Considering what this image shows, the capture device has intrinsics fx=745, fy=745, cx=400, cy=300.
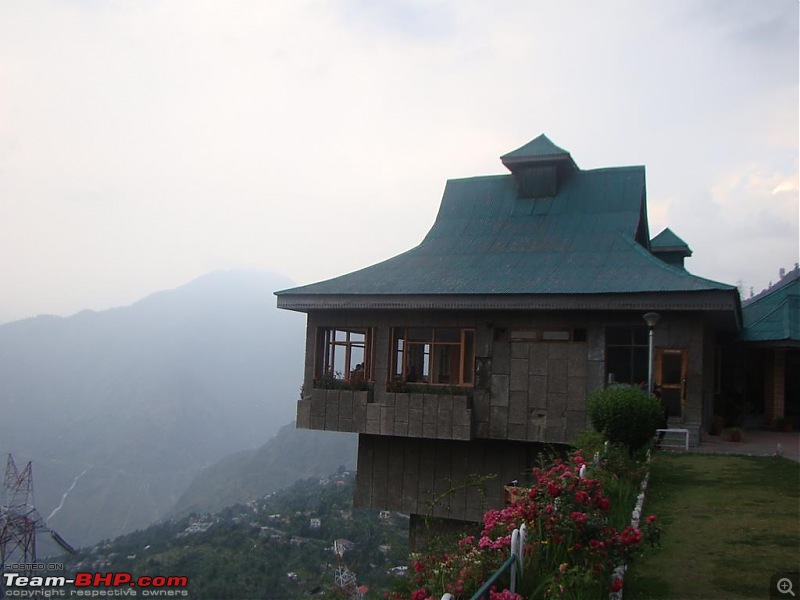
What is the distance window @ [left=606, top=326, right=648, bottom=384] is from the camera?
16641 mm

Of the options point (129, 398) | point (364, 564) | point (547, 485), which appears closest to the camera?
point (547, 485)

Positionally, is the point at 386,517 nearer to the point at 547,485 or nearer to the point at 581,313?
the point at 581,313

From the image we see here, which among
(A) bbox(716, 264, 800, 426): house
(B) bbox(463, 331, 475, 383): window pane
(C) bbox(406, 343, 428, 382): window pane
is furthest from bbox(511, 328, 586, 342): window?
(A) bbox(716, 264, 800, 426): house

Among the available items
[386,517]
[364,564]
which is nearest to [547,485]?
[364,564]

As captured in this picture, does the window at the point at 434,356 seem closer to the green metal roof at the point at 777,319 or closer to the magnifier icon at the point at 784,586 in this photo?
the green metal roof at the point at 777,319

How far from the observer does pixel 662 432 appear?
16.2 m

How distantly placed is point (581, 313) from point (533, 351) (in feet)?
4.56

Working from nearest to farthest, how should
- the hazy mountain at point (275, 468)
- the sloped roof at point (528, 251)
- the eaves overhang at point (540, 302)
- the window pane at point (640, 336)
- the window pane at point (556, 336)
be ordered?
1. the eaves overhang at point (540, 302)
2. the window pane at point (640, 336)
3. the sloped roof at point (528, 251)
4. the window pane at point (556, 336)
5. the hazy mountain at point (275, 468)

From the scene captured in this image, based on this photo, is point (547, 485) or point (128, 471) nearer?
point (547, 485)

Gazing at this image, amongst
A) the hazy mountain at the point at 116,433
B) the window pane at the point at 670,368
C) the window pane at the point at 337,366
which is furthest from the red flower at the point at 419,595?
the hazy mountain at the point at 116,433

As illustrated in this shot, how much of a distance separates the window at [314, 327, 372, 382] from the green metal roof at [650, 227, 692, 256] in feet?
42.5

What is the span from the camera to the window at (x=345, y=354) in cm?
1859

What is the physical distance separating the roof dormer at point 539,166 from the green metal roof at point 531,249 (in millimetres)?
158

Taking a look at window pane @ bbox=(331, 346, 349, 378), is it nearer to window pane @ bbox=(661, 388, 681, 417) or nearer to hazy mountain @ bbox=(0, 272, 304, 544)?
window pane @ bbox=(661, 388, 681, 417)
